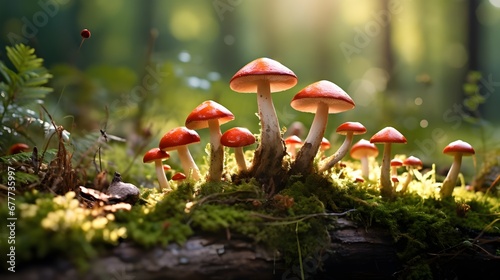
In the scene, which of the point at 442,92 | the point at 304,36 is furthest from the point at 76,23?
the point at 442,92

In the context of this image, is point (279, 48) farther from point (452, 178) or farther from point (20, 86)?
point (20, 86)

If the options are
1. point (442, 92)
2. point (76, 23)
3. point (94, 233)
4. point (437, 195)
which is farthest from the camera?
point (442, 92)

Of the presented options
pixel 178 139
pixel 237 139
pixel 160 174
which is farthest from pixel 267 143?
pixel 160 174

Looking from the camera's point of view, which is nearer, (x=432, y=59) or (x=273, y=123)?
(x=273, y=123)

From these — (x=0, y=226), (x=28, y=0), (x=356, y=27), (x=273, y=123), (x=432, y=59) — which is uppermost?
(x=28, y=0)

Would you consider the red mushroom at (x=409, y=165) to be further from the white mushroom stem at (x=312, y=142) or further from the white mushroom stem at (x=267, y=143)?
the white mushroom stem at (x=267, y=143)

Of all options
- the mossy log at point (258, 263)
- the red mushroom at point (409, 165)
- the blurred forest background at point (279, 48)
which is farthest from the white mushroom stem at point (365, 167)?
the blurred forest background at point (279, 48)

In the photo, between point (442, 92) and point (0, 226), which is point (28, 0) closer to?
point (0, 226)
